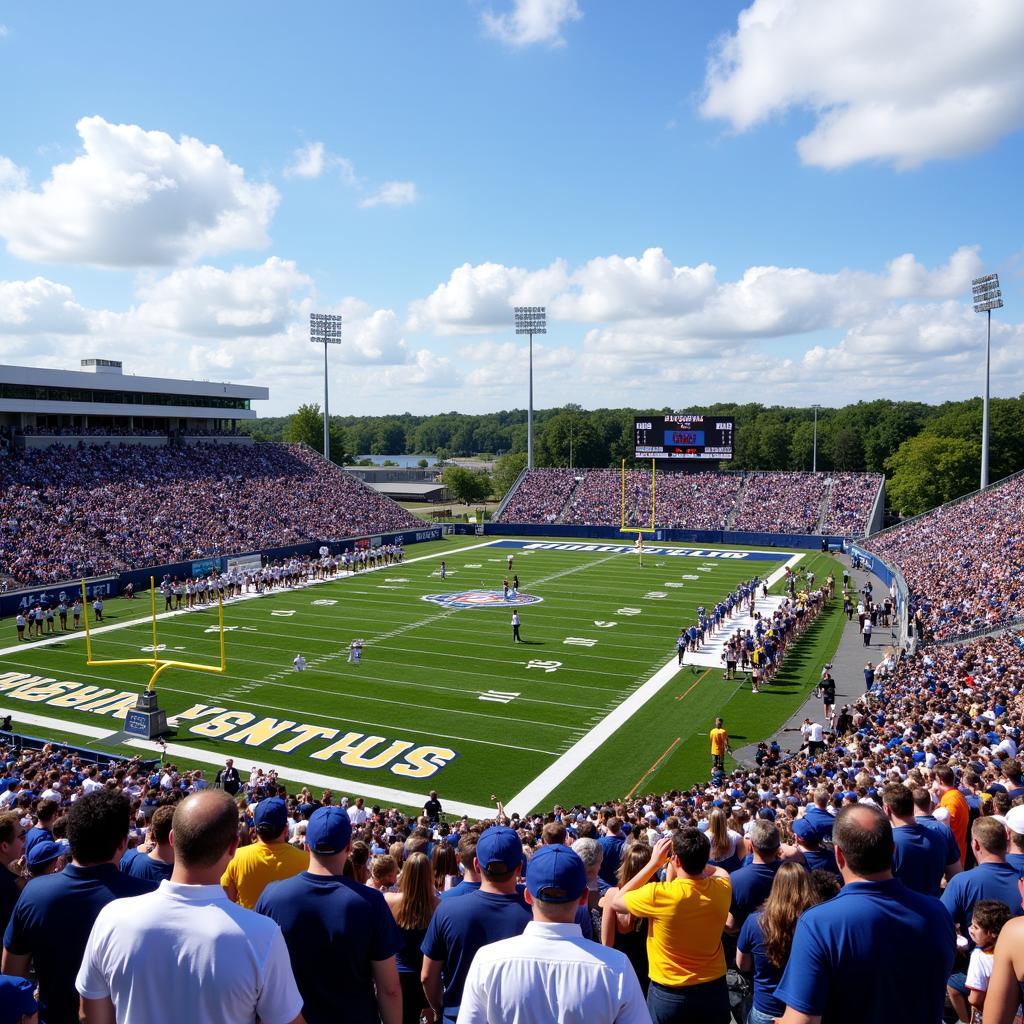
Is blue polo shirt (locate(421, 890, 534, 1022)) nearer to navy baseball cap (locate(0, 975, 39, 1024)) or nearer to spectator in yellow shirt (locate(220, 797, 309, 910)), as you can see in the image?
spectator in yellow shirt (locate(220, 797, 309, 910))

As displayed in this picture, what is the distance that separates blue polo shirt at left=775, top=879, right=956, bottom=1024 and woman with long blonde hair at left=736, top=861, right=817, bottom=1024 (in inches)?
36.0

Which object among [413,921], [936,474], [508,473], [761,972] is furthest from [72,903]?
[508,473]

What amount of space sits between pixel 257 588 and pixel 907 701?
997 inches

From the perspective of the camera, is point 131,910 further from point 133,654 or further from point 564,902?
point 133,654

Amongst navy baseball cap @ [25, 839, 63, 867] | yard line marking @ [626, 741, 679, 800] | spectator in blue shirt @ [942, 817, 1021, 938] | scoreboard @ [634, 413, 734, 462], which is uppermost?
scoreboard @ [634, 413, 734, 462]

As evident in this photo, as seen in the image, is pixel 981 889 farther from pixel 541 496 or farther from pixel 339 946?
pixel 541 496

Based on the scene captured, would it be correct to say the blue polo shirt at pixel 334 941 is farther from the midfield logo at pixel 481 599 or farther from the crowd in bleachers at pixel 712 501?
the crowd in bleachers at pixel 712 501

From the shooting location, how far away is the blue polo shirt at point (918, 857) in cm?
498

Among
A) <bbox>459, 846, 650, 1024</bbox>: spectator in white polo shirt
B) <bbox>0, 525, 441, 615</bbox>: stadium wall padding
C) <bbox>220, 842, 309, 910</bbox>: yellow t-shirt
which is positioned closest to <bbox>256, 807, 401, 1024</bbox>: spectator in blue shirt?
<bbox>459, 846, 650, 1024</bbox>: spectator in white polo shirt

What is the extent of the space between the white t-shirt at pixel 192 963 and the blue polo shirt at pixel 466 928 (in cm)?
93

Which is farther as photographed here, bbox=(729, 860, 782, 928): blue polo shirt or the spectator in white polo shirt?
bbox=(729, 860, 782, 928): blue polo shirt

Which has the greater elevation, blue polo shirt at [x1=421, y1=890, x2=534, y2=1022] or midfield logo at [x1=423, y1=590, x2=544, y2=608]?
blue polo shirt at [x1=421, y1=890, x2=534, y2=1022]

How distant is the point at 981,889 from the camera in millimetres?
4418

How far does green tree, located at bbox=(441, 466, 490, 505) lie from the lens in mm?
86250
